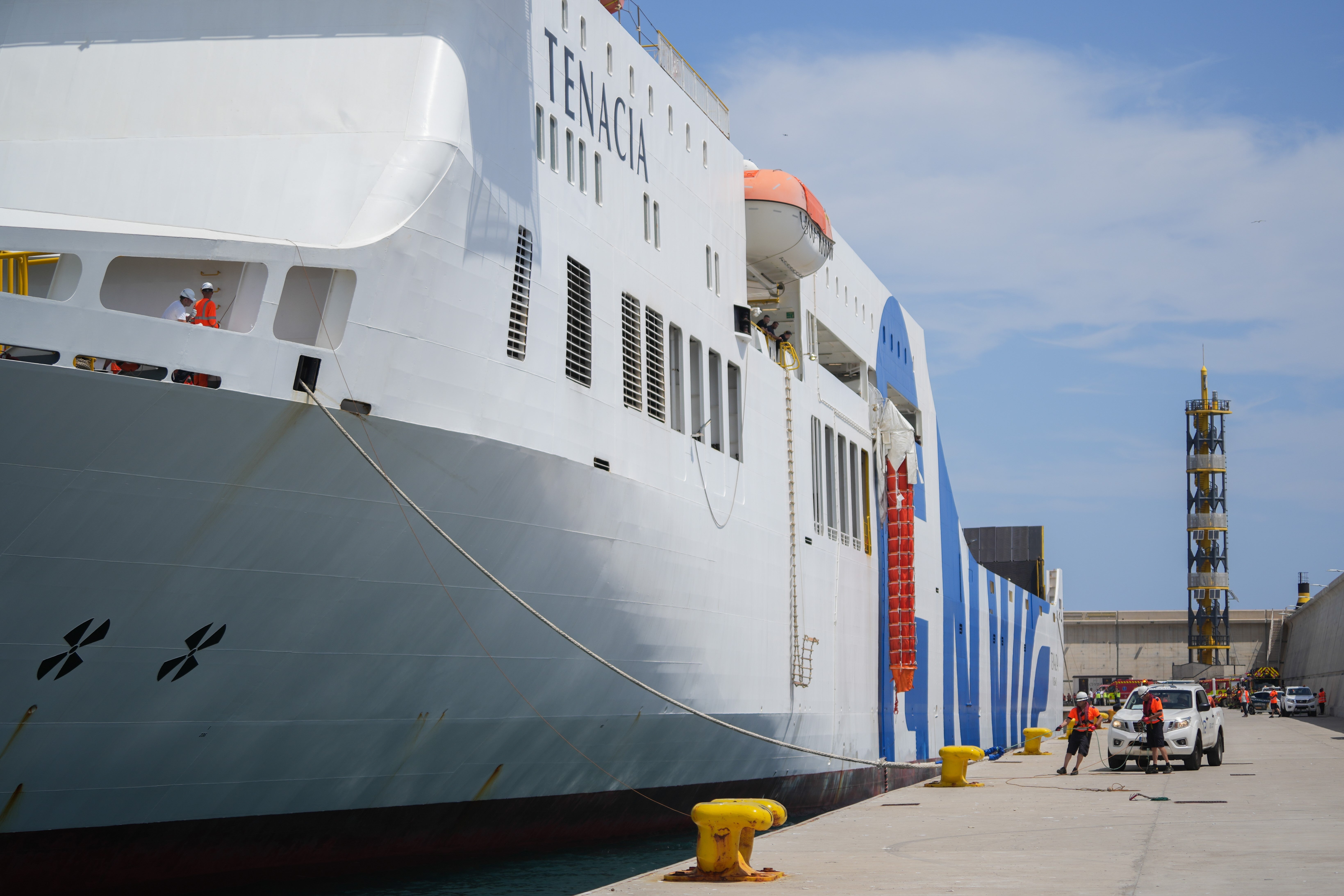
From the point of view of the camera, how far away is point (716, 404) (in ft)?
52.1

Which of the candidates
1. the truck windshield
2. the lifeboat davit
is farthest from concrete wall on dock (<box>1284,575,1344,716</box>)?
the lifeboat davit

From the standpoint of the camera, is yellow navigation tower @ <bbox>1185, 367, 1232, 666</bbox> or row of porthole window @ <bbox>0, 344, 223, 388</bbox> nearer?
row of porthole window @ <bbox>0, 344, 223, 388</bbox>

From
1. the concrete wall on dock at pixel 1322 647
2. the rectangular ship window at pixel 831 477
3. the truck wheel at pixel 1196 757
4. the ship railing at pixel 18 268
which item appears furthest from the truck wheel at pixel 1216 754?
the concrete wall on dock at pixel 1322 647

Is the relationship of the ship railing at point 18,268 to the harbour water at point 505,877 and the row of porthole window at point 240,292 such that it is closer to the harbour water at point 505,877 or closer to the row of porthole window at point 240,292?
the row of porthole window at point 240,292

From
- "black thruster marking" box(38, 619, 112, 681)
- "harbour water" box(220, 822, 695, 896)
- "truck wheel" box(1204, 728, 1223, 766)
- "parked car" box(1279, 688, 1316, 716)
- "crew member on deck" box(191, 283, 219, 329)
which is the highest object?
"crew member on deck" box(191, 283, 219, 329)

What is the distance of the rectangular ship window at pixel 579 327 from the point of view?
1236 centimetres

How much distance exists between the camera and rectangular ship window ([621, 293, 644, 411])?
1354cm

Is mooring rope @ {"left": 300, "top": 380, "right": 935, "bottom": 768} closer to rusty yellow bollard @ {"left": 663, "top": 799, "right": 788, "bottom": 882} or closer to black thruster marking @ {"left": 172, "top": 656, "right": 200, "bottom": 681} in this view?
black thruster marking @ {"left": 172, "top": 656, "right": 200, "bottom": 681}

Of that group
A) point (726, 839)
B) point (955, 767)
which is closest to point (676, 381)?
point (726, 839)

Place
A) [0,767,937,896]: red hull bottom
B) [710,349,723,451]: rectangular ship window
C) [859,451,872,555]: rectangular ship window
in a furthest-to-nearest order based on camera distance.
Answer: [859,451,872,555]: rectangular ship window → [710,349,723,451]: rectangular ship window → [0,767,937,896]: red hull bottom

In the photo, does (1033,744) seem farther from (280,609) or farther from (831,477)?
(280,609)

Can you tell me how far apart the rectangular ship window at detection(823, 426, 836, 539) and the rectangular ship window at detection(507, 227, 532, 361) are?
30.1 ft

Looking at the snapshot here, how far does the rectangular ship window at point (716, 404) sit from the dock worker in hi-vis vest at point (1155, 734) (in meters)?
9.12

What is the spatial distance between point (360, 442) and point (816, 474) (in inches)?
431
